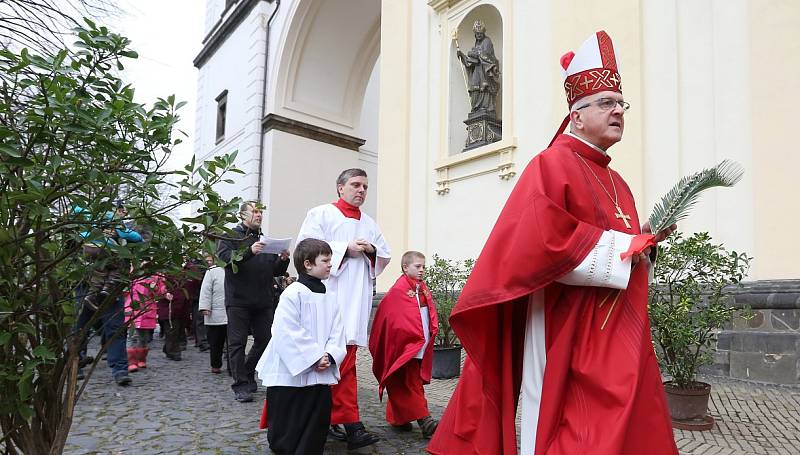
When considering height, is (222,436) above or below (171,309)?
below

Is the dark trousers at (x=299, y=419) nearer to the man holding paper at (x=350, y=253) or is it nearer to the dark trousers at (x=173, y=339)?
the man holding paper at (x=350, y=253)

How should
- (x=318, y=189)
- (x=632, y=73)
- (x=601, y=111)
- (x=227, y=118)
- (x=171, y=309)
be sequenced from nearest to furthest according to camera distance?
(x=601, y=111) → (x=632, y=73) → (x=171, y=309) → (x=318, y=189) → (x=227, y=118)

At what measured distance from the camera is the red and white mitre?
7.92ft

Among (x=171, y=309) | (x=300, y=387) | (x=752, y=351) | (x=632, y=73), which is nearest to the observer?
(x=300, y=387)

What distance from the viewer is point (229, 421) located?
15.5 feet

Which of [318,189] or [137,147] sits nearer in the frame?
[137,147]

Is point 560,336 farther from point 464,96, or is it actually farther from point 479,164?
point 464,96

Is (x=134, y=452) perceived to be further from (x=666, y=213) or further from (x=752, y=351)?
(x=752, y=351)

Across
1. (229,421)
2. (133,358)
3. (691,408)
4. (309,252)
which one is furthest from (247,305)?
(691,408)

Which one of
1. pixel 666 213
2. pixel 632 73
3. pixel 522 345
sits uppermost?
pixel 632 73

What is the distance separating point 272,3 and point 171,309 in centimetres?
1184

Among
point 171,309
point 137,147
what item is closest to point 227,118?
point 171,309

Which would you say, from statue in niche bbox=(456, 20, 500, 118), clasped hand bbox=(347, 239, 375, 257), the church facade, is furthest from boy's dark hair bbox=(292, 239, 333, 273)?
statue in niche bbox=(456, 20, 500, 118)

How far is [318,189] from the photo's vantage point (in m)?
17.3
